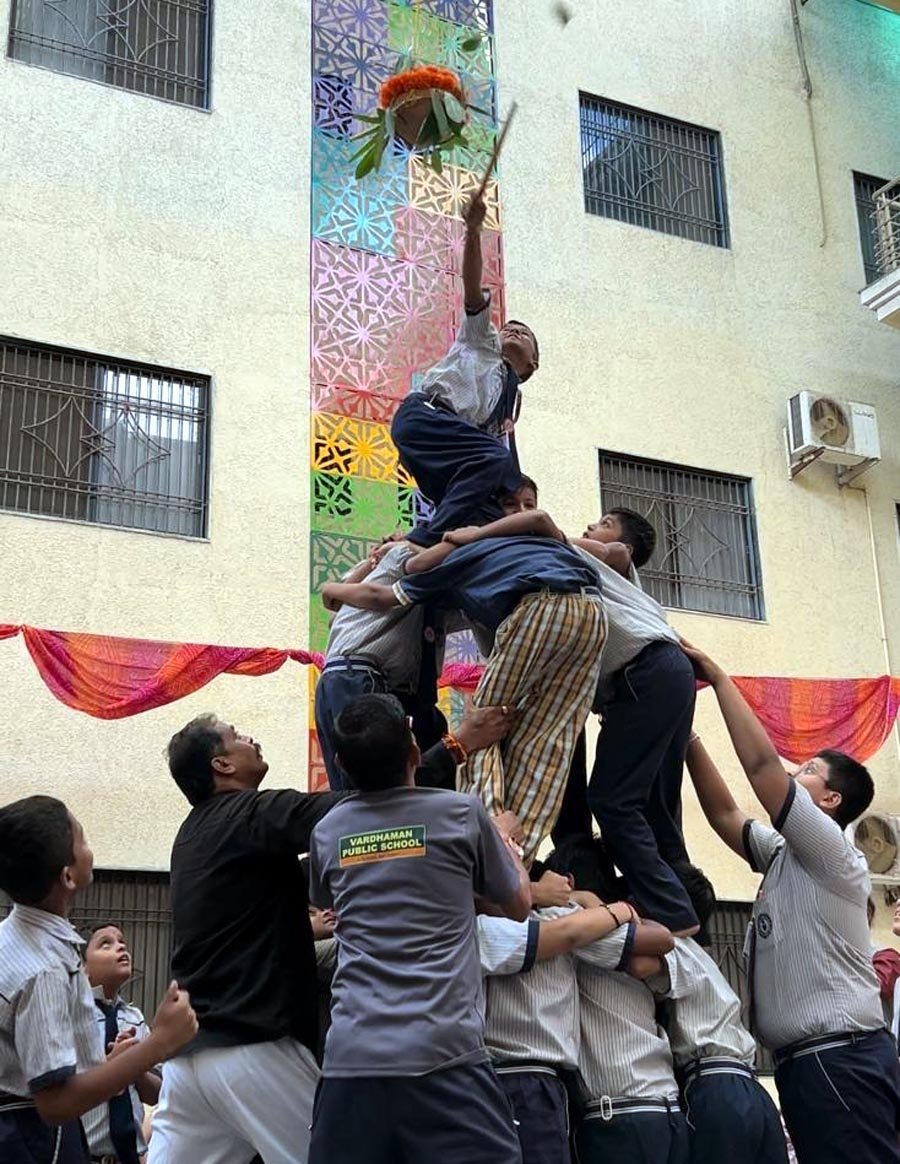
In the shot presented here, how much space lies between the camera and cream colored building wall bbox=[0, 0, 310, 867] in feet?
31.1

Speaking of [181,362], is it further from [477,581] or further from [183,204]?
[477,581]

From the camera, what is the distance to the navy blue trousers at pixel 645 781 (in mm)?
4211

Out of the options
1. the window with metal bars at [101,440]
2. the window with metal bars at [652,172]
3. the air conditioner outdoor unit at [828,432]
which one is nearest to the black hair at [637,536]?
the window with metal bars at [101,440]

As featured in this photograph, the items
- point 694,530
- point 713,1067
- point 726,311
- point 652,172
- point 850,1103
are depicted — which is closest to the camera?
point 713,1067

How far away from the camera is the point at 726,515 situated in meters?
12.4

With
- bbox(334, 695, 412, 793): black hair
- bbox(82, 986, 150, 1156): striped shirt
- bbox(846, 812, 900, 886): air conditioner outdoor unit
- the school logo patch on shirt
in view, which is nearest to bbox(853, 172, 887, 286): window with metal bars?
bbox(846, 812, 900, 886): air conditioner outdoor unit

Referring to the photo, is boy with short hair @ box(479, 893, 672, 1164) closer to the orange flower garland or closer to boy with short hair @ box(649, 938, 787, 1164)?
boy with short hair @ box(649, 938, 787, 1164)

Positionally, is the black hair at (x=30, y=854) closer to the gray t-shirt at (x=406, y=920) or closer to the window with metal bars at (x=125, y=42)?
the gray t-shirt at (x=406, y=920)

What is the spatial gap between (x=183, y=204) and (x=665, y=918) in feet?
26.7

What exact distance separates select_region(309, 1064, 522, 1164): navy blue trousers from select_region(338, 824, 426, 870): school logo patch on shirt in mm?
471

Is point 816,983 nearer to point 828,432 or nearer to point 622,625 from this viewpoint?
point 622,625

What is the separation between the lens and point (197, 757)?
400 cm

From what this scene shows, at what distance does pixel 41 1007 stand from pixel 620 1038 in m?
1.51

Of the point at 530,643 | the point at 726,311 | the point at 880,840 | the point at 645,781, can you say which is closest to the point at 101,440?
the point at 726,311
